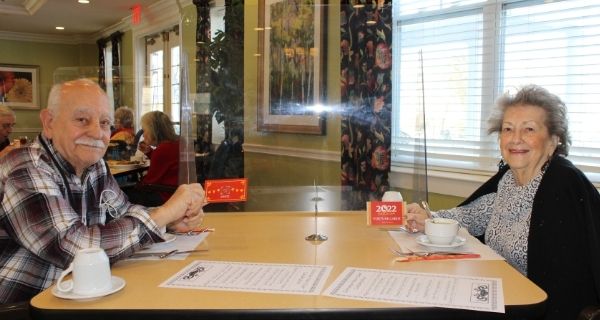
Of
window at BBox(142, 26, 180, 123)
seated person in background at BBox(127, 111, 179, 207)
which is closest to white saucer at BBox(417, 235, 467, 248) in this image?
seated person in background at BBox(127, 111, 179, 207)

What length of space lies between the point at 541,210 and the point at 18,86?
9519 mm

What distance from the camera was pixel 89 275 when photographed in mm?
1062

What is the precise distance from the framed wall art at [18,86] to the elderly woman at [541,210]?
9082 millimetres

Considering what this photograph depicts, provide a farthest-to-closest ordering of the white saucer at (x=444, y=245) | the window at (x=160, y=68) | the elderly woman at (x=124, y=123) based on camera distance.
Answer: the window at (x=160, y=68) → the elderly woman at (x=124, y=123) → the white saucer at (x=444, y=245)

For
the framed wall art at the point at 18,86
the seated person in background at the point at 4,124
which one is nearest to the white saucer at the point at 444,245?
the seated person in background at the point at 4,124

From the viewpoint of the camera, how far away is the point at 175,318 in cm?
98

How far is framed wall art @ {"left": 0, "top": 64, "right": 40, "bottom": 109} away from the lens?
898cm

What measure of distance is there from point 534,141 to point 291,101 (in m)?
1.16

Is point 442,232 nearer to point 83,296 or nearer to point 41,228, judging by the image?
point 83,296

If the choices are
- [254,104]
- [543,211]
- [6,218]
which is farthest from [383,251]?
[254,104]

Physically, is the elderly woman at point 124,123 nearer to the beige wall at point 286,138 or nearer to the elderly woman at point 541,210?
the beige wall at point 286,138

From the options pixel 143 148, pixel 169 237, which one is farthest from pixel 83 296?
pixel 143 148

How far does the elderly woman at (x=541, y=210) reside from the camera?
1454 millimetres

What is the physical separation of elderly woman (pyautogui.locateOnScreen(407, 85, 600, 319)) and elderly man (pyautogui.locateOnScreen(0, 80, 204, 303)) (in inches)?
33.5
